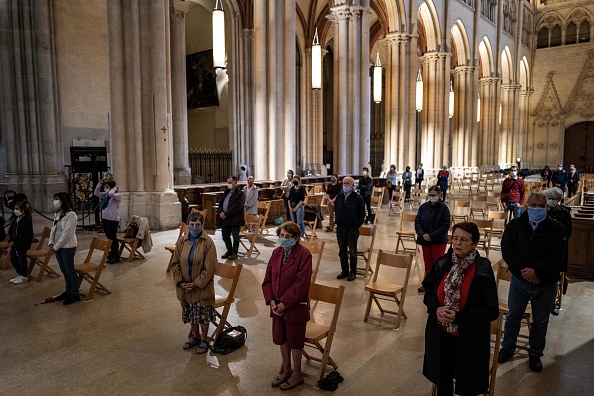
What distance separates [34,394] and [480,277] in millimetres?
3844

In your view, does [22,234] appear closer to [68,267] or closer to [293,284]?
[68,267]

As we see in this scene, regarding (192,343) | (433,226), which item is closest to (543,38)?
(433,226)

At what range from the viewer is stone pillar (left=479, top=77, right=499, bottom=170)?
120ft

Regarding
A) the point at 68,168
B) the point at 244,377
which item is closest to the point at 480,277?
the point at 244,377

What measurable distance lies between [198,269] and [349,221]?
11.0 feet

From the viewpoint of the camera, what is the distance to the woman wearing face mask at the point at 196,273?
4641mm

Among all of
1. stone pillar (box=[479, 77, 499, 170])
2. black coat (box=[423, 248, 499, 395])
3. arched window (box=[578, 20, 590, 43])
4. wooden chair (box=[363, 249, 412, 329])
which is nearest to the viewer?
black coat (box=[423, 248, 499, 395])

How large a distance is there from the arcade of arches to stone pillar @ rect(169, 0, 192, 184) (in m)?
0.06

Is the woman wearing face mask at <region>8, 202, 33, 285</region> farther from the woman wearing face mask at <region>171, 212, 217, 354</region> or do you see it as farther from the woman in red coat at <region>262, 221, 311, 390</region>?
the woman in red coat at <region>262, 221, 311, 390</region>

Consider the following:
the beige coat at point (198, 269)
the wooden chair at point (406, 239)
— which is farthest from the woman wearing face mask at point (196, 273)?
the wooden chair at point (406, 239)

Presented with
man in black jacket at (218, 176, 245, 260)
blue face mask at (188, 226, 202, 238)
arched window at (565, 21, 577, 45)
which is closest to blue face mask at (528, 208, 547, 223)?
blue face mask at (188, 226, 202, 238)

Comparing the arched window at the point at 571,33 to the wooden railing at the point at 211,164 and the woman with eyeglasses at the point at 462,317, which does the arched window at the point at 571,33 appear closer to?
the wooden railing at the point at 211,164

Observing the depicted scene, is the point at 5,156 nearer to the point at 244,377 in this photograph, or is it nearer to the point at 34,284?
the point at 34,284

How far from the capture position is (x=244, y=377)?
4.26 meters
